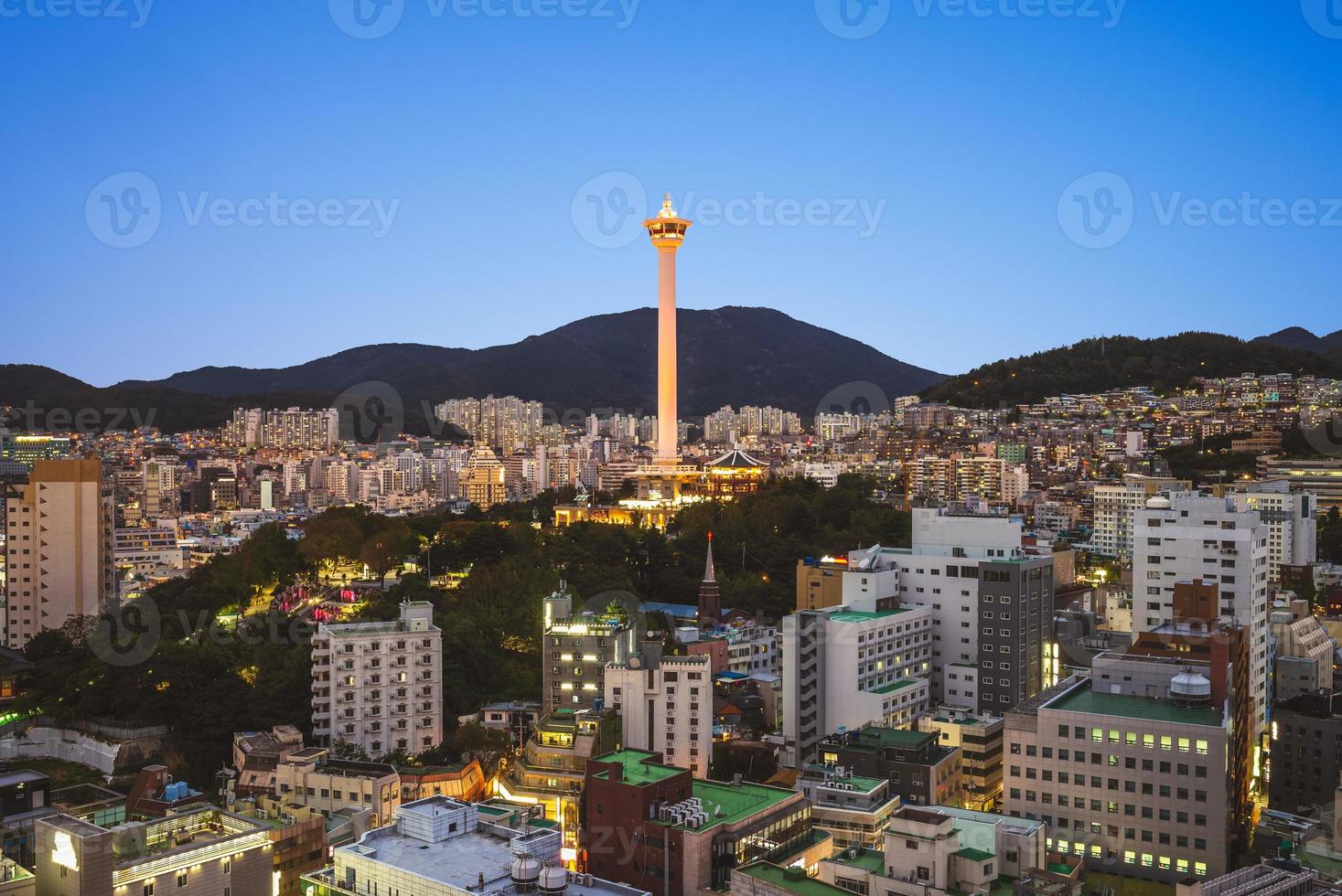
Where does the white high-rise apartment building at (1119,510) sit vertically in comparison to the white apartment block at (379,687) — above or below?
above

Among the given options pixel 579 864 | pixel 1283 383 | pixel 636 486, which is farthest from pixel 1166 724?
pixel 1283 383

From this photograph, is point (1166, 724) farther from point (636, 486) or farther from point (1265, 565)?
point (636, 486)

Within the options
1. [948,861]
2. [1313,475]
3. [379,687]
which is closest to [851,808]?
[948,861]

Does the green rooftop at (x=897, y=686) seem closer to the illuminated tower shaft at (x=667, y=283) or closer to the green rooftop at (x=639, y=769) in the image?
the green rooftop at (x=639, y=769)

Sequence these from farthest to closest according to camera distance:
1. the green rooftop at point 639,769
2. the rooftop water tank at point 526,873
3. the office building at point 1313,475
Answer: the office building at point 1313,475 → the green rooftop at point 639,769 → the rooftop water tank at point 526,873

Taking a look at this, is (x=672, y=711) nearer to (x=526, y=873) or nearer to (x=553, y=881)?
(x=526, y=873)

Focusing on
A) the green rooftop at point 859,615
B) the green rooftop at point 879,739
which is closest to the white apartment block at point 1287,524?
the green rooftop at point 859,615

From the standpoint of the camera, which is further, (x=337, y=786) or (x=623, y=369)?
(x=623, y=369)
